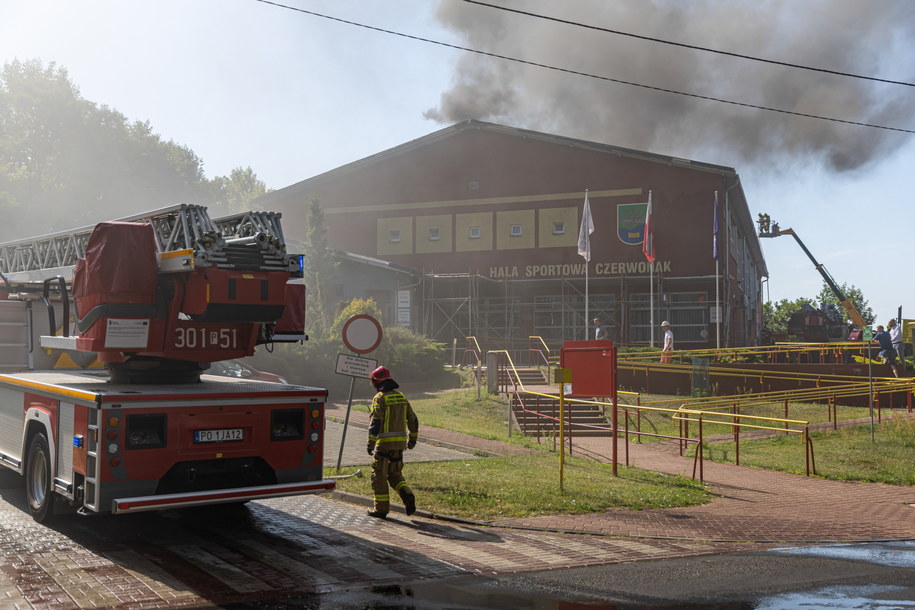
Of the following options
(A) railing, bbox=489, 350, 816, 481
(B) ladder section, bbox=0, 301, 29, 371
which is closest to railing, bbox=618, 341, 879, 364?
(A) railing, bbox=489, 350, 816, 481

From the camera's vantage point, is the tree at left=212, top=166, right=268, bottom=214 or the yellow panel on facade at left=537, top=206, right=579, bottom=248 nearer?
the yellow panel on facade at left=537, top=206, right=579, bottom=248

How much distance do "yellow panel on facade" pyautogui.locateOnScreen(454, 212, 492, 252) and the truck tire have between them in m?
34.6

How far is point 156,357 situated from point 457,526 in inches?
140

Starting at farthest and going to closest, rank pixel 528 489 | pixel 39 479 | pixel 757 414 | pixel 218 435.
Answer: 1. pixel 757 414
2. pixel 528 489
3. pixel 39 479
4. pixel 218 435

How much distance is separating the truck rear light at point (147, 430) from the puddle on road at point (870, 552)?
18.8 feet

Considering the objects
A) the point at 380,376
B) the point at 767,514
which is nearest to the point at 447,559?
the point at 380,376

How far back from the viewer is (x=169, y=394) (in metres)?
7.45

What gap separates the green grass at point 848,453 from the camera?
45.4 feet

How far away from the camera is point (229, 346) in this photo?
841 centimetres

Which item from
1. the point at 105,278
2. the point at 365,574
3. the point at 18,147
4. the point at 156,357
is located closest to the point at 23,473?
the point at 156,357

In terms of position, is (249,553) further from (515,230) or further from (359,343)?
(515,230)

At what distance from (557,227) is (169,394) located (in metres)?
34.8

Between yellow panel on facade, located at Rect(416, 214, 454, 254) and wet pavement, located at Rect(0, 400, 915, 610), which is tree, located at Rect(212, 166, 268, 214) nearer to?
yellow panel on facade, located at Rect(416, 214, 454, 254)

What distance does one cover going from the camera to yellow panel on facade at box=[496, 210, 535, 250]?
137ft
